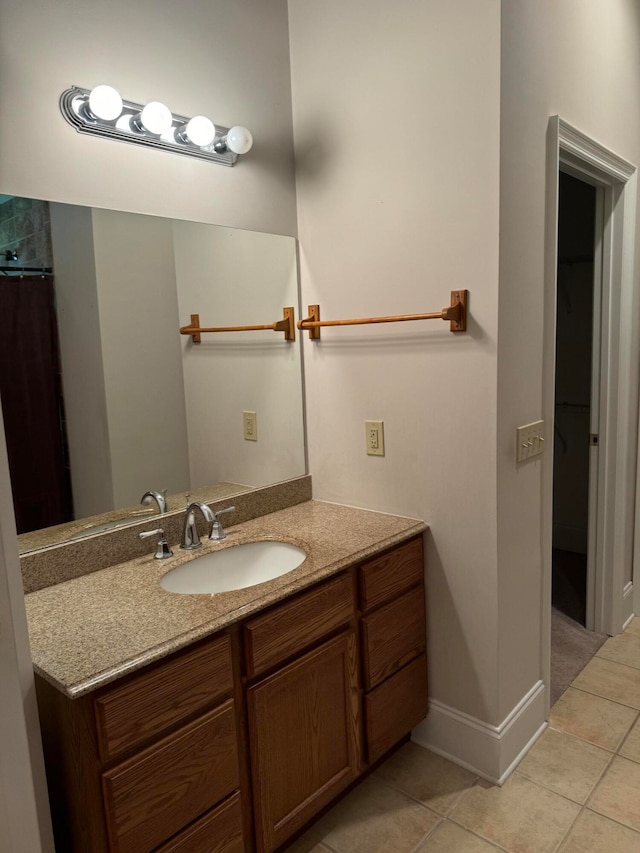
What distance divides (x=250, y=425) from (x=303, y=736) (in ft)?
3.36

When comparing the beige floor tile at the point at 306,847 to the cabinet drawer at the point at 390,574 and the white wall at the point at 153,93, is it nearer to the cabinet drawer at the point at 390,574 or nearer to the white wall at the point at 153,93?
the cabinet drawer at the point at 390,574

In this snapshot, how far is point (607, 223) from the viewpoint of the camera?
254cm

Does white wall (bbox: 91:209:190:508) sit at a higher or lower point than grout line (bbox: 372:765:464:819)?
higher

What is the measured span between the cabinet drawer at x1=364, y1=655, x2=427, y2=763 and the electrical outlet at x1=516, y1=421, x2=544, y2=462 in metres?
0.76

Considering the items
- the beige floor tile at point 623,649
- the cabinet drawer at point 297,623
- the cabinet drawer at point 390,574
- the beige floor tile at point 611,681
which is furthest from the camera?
the beige floor tile at point 623,649

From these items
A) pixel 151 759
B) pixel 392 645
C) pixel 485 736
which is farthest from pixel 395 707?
pixel 151 759

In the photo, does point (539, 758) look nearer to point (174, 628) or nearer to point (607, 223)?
point (174, 628)

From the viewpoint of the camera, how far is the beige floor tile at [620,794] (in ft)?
5.78

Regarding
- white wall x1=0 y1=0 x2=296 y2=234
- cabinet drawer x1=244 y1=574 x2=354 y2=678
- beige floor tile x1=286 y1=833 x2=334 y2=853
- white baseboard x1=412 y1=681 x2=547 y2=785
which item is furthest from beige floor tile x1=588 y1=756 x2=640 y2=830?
white wall x1=0 y1=0 x2=296 y2=234

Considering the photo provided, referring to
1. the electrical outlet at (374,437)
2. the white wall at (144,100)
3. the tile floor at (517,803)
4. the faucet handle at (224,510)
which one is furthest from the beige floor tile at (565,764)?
the white wall at (144,100)

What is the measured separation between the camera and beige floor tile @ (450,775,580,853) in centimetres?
170

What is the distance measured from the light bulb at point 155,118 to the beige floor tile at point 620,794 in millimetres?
2323

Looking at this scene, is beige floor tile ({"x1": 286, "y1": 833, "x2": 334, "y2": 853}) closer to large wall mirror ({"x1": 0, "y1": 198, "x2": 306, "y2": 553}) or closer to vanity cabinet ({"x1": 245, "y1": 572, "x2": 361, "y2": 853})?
vanity cabinet ({"x1": 245, "y1": 572, "x2": 361, "y2": 853})

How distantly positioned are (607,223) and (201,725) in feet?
7.94
